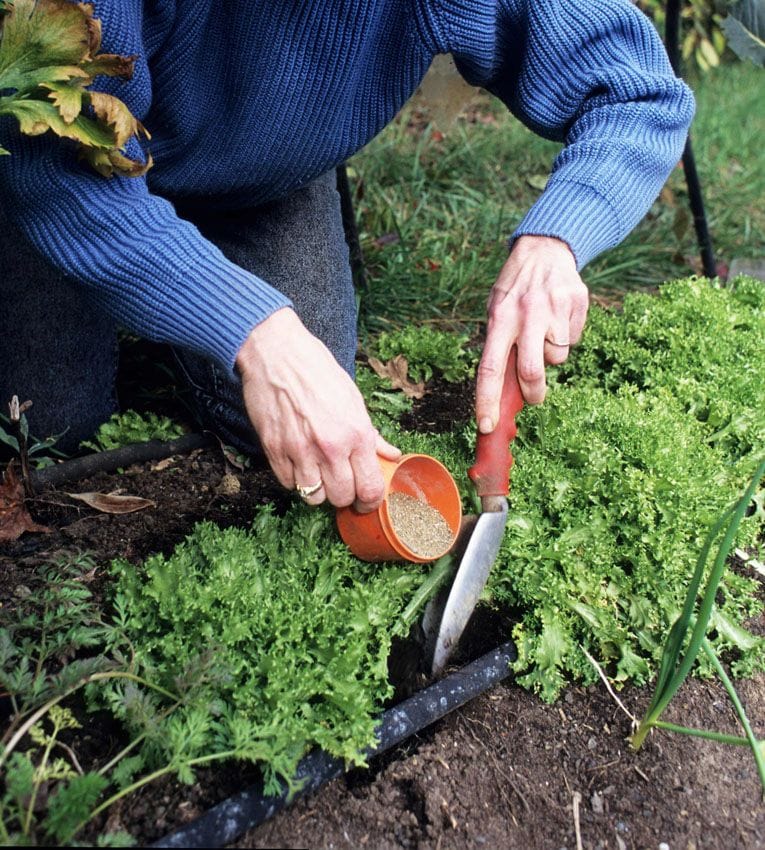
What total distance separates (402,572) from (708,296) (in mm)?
1731

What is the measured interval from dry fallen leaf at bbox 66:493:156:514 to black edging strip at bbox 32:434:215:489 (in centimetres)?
13

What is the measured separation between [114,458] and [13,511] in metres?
0.38

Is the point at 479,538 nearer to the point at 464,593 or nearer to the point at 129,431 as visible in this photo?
the point at 464,593

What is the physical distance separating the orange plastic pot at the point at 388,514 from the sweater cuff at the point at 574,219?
580 mm

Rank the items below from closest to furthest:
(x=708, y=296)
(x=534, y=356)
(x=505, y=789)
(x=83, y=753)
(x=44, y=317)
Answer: (x=83, y=753)
(x=505, y=789)
(x=534, y=356)
(x=44, y=317)
(x=708, y=296)

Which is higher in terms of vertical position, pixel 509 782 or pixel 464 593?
pixel 464 593

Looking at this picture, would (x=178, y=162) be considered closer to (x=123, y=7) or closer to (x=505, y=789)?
(x=123, y=7)

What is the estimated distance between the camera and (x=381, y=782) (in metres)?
1.62

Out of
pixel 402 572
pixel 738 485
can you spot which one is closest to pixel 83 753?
pixel 402 572

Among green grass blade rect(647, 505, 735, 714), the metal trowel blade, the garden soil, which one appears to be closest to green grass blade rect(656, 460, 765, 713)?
green grass blade rect(647, 505, 735, 714)

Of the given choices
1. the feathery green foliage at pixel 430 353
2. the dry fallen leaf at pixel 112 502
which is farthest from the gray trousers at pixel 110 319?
the dry fallen leaf at pixel 112 502

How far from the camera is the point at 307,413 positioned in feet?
5.25

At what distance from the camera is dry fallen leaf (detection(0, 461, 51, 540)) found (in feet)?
6.69

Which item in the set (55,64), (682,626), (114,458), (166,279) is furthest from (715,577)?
(114,458)
